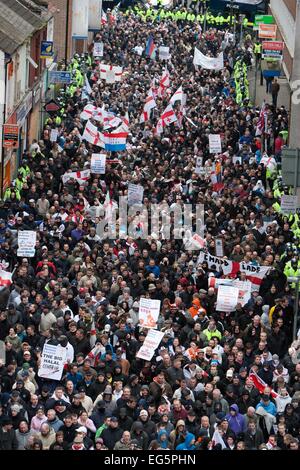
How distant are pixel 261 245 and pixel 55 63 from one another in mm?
23734

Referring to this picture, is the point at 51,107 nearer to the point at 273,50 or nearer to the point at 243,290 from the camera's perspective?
the point at 273,50

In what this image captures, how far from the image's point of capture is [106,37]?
67500mm

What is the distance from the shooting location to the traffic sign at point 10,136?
39969 mm

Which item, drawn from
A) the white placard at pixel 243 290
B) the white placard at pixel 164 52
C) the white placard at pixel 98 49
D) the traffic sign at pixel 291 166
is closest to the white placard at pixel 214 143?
the traffic sign at pixel 291 166

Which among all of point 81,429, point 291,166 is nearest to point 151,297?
point 291,166

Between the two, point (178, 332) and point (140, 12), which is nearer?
point (178, 332)

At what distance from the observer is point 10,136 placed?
40.1 m

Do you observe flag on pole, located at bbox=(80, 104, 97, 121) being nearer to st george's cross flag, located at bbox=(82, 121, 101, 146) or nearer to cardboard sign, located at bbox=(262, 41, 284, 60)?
st george's cross flag, located at bbox=(82, 121, 101, 146)

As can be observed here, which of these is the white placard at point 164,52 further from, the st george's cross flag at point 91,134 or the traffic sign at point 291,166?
the traffic sign at point 291,166

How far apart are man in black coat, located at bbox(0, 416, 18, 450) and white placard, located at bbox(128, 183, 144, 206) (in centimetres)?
1546

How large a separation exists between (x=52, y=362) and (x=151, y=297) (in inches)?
193

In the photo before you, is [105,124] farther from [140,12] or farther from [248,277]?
[140,12]

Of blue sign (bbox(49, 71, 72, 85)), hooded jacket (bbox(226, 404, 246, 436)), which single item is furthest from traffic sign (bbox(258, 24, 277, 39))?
hooded jacket (bbox(226, 404, 246, 436))

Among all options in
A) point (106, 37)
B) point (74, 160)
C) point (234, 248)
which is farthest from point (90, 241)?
point (106, 37)
